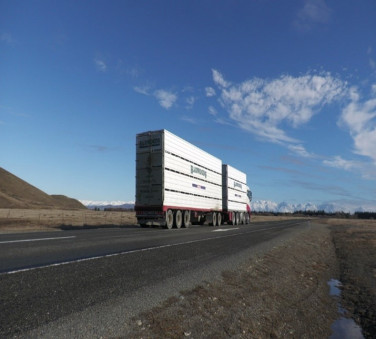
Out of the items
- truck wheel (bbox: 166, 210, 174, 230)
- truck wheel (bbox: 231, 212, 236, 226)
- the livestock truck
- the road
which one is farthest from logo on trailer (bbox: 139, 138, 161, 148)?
truck wheel (bbox: 231, 212, 236, 226)

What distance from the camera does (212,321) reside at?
4.48m

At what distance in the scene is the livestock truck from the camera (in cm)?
2033

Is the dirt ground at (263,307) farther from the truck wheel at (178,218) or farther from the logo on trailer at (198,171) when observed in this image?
the logo on trailer at (198,171)

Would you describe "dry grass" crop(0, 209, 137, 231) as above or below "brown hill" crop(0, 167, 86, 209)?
below

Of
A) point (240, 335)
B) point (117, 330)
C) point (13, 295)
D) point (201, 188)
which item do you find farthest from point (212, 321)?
point (201, 188)

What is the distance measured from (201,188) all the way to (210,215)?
12.8 feet

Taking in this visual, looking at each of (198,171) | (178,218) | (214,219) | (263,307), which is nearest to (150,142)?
(178,218)

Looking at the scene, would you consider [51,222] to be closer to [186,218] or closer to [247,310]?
[186,218]

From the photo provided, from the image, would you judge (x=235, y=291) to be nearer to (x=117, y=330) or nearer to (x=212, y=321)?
(x=212, y=321)

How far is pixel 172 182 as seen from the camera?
837 inches

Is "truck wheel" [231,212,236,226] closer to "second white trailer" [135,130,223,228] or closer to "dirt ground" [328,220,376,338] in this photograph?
"second white trailer" [135,130,223,228]

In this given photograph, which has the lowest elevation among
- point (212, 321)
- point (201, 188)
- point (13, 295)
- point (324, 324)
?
point (324, 324)

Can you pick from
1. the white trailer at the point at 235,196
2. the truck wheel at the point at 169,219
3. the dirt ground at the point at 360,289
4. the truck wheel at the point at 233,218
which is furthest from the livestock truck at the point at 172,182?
the dirt ground at the point at 360,289

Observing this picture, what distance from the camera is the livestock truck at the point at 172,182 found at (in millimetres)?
20328
